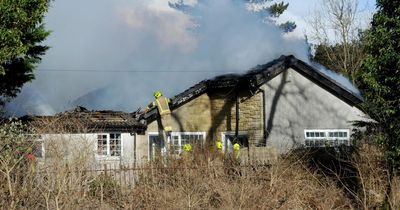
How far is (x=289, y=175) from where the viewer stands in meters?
14.1

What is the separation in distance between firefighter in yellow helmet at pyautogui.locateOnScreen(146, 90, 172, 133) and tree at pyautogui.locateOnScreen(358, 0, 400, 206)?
1191 centimetres

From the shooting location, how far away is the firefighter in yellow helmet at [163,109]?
23.4 meters

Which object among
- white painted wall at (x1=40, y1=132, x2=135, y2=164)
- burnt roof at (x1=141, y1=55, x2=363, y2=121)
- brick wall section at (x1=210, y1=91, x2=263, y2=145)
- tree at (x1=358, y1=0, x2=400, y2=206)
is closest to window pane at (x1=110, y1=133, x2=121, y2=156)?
burnt roof at (x1=141, y1=55, x2=363, y2=121)

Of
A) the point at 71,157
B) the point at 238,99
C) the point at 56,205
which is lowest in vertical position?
the point at 56,205

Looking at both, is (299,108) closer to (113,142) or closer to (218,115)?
(218,115)

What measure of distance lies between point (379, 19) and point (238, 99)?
11573mm

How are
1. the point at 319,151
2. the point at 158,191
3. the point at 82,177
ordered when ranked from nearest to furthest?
the point at 82,177 → the point at 158,191 → the point at 319,151

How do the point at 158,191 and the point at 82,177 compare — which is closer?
the point at 82,177

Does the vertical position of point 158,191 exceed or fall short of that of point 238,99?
it falls short

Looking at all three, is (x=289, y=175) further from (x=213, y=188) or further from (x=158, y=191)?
(x=158, y=191)

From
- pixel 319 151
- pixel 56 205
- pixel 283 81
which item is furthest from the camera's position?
pixel 283 81

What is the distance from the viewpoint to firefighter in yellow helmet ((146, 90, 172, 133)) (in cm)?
2339

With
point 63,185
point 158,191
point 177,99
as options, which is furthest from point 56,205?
Result: point 177,99

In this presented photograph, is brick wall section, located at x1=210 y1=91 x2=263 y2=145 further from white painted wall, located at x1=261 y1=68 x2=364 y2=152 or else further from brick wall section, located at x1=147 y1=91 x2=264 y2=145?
white painted wall, located at x1=261 y1=68 x2=364 y2=152
